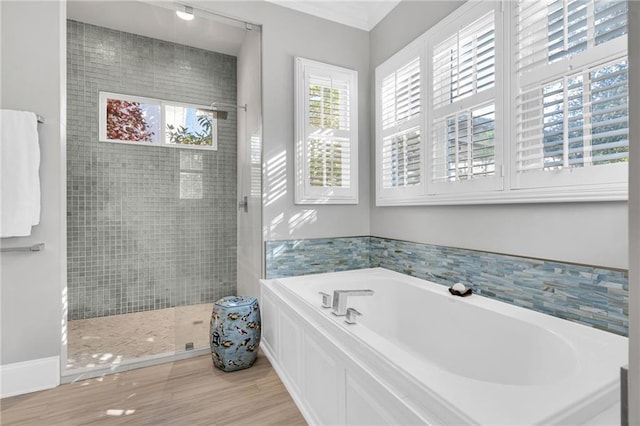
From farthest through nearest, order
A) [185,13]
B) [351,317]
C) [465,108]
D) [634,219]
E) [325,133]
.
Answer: [325,133], [185,13], [465,108], [351,317], [634,219]

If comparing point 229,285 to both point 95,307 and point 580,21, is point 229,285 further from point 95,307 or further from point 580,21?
point 580,21

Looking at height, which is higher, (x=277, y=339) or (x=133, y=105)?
(x=133, y=105)

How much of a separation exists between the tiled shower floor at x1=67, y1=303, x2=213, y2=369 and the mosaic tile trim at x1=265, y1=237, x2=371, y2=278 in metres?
0.63

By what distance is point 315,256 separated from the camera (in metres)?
2.74

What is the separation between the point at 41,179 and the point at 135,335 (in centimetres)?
Answer: 137

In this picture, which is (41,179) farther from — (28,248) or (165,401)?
(165,401)

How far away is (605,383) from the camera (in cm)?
97

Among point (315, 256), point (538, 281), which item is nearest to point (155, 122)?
point (315, 256)

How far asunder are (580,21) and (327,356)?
188 cm

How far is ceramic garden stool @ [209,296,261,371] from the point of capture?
7.22ft

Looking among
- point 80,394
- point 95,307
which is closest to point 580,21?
point 80,394

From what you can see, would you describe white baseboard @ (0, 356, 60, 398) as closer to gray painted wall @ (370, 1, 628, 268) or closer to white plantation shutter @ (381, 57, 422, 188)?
gray painted wall @ (370, 1, 628, 268)

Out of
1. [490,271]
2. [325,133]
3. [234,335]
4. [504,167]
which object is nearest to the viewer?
[504,167]

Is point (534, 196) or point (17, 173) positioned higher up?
point (17, 173)
